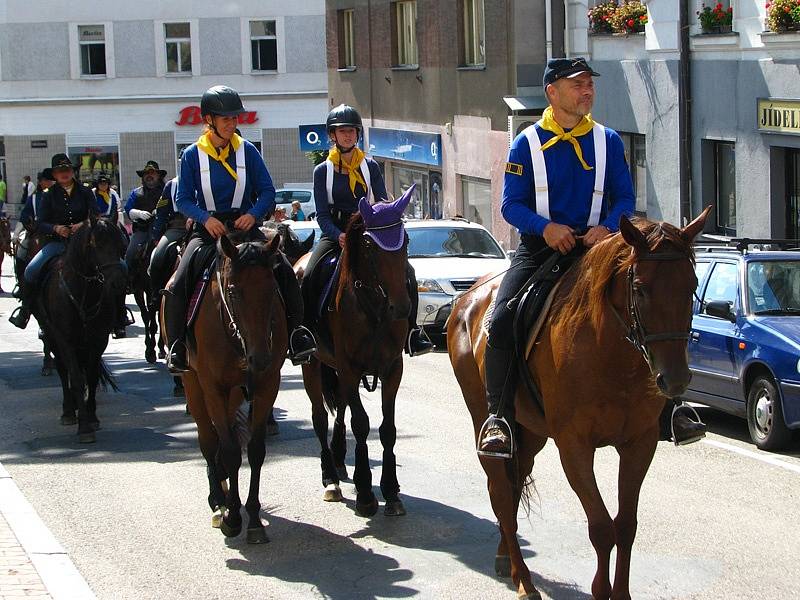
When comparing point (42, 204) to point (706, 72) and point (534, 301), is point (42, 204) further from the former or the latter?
point (706, 72)

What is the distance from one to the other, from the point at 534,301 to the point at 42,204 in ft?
27.7

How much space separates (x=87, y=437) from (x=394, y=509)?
4.36m


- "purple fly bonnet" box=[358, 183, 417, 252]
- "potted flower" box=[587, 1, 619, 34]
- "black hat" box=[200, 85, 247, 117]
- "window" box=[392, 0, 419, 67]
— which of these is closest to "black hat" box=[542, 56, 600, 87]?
"purple fly bonnet" box=[358, 183, 417, 252]

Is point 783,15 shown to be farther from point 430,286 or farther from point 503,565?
point 503,565

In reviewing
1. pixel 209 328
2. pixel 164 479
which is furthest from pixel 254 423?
pixel 164 479

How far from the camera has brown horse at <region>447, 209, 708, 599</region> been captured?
6.12 m

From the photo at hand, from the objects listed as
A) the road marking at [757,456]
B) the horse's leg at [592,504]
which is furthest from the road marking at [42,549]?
the road marking at [757,456]

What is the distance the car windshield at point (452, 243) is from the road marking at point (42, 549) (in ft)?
37.3

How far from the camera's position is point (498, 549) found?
7953mm

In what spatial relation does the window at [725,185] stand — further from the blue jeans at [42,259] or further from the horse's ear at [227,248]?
the horse's ear at [227,248]

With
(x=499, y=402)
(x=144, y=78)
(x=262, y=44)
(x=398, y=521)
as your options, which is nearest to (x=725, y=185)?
(x=398, y=521)

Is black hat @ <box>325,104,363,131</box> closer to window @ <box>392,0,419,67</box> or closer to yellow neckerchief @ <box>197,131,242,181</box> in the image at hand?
yellow neckerchief @ <box>197,131,242,181</box>

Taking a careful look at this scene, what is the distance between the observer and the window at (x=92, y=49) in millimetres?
54094

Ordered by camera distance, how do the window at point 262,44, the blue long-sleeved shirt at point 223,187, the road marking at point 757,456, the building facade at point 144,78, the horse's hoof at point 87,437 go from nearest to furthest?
the blue long-sleeved shirt at point 223,187 → the road marking at point 757,456 → the horse's hoof at point 87,437 → the building facade at point 144,78 → the window at point 262,44
